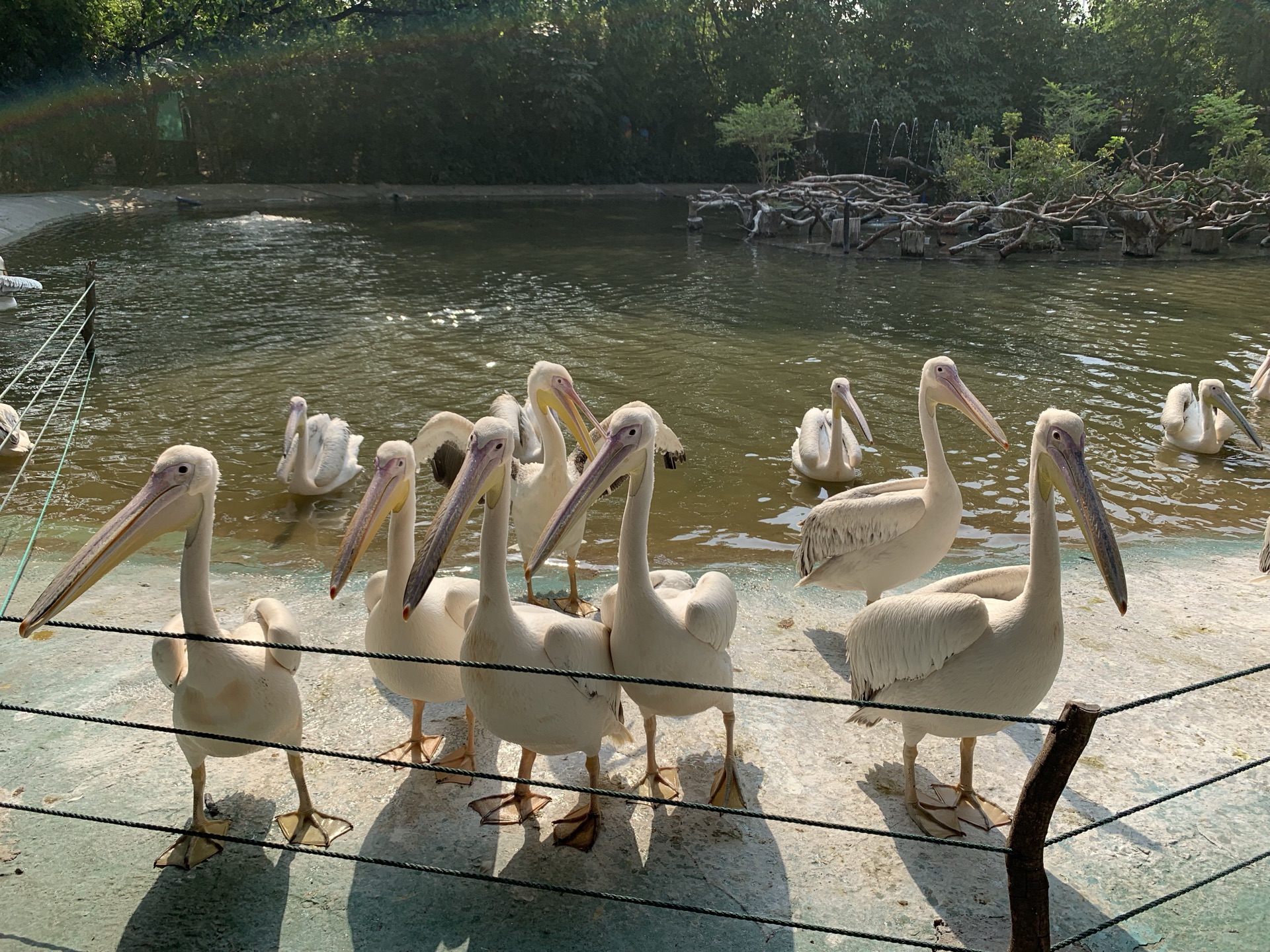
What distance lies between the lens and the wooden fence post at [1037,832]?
1955mm

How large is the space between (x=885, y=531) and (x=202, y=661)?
250cm

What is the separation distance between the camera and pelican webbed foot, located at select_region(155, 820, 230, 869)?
2568 mm

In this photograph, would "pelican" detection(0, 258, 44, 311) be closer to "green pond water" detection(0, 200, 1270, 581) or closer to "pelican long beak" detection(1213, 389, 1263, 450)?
"green pond water" detection(0, 200, 1270, 581)

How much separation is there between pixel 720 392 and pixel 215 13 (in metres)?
23.9

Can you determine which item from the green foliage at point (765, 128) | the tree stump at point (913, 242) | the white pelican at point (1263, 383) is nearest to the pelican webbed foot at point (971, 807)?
the white pelican at point (1263, 383)

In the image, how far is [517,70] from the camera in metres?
27.3

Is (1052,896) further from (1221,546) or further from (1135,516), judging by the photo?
(1135,516)

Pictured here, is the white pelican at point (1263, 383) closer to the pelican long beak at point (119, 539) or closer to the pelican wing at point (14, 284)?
the pelican long beak at point (119, 539)

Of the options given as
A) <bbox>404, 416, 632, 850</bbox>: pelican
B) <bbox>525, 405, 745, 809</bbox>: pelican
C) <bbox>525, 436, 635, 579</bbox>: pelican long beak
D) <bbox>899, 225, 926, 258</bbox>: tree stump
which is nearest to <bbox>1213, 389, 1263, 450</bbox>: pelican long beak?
<bbox>525, 405, 745, 809</bbox>: pelican

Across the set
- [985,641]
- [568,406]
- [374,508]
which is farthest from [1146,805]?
[568,406]

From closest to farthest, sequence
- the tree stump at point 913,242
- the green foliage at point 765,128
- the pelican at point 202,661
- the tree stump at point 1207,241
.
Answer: the pelican at point 202,661, the tree stump at point 913,242, the tree stump at point 1207,241, the green foliage at point 765,128

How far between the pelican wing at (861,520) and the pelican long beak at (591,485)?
1.41 meters

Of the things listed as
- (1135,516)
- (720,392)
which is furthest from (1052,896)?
(720,392)

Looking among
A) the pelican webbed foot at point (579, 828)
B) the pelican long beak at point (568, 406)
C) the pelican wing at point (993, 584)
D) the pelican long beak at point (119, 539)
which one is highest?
the pelican long beak at point (119, 539)
